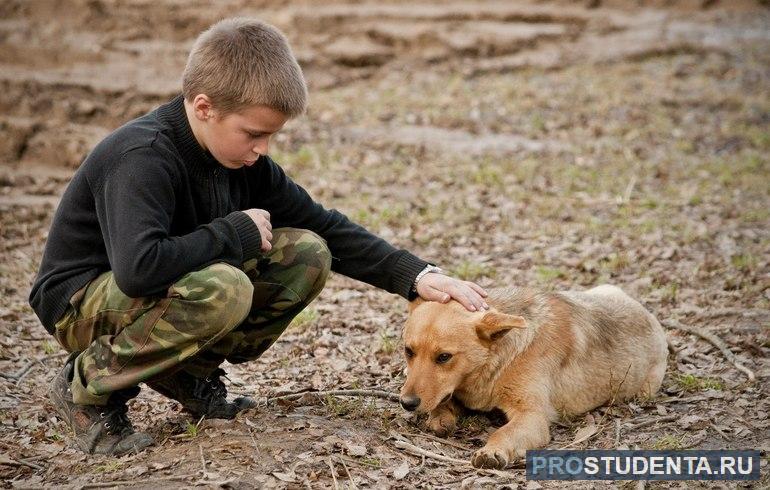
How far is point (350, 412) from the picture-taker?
493cm

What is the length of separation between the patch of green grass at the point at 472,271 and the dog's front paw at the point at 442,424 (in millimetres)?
2656

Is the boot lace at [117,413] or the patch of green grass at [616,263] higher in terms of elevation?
the boot lace at [117,413]

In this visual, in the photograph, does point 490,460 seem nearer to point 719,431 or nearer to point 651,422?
point 651,422

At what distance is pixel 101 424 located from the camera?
4.43 metres

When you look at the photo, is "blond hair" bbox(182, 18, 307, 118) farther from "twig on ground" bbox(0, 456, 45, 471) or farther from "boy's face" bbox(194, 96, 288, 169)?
"twig on ground" bbox(0, 456, 45, 471)

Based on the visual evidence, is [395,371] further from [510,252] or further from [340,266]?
[510,252]

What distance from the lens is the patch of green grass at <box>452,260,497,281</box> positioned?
294 inches

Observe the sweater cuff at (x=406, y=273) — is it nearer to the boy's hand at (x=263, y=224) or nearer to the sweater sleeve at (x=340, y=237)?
the sweater sleeve at (x=340, y=237)

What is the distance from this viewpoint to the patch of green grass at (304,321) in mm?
6512

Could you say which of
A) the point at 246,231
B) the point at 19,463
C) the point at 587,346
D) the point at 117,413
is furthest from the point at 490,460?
the point at 19,463

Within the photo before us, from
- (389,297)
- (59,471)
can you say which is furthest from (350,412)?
(389,297)

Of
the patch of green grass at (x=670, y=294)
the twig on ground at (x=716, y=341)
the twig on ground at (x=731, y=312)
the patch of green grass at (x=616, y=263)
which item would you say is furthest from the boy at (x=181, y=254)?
the patch of green grass at (x=616, y=263)

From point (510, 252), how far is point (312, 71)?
7973mm

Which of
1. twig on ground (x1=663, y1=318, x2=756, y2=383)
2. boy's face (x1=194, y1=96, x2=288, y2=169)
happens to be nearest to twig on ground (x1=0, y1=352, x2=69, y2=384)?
boy's face (x1=194, y1=96, x2=288, y2=169)
